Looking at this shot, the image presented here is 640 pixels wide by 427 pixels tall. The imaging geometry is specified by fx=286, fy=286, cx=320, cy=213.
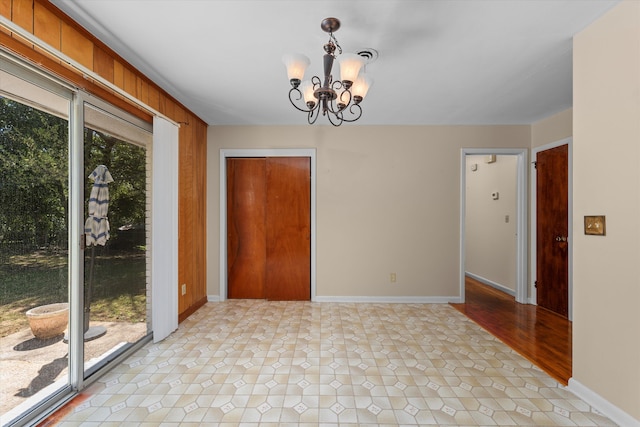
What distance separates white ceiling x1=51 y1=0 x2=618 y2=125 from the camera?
1.73 meters

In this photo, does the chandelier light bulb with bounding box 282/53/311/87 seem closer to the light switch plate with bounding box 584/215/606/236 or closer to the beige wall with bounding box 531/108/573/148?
the light switch plate with bounding box 584/215/606/236

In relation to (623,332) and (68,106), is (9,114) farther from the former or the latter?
(623,332)

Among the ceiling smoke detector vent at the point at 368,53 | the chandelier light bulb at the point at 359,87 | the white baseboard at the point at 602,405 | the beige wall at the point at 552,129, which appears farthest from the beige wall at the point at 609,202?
the beige wall at the point at 552,129

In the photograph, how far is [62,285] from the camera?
1.91 m

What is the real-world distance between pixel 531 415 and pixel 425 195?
2678mm

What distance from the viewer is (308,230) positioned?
158 inches

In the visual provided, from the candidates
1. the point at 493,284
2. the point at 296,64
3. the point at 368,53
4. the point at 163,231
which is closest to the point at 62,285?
the point at 163,231

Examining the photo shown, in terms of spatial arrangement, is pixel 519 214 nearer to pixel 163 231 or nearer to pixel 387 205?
pixel 387 205

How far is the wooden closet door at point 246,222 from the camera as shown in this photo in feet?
13.4

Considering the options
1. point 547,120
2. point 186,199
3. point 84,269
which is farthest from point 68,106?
point 547,120

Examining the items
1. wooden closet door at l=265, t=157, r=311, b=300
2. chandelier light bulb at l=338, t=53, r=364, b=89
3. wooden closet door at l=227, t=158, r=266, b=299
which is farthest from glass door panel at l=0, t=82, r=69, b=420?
wooden closet door at l=265, t=157, r=311, b=300

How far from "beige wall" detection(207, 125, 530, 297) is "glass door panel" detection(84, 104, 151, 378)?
1.31 meters

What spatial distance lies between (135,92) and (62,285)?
5.42ft

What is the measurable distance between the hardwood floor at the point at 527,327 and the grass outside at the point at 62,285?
3.54 meters
